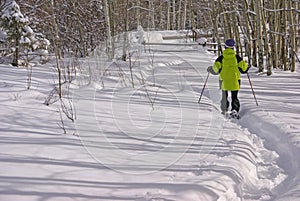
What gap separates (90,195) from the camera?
3.38 meters

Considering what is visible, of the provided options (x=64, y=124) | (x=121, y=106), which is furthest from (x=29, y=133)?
(x=121, y=106)

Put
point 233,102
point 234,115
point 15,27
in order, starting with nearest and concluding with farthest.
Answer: point 234,115 < point 233,102 < point 15,27

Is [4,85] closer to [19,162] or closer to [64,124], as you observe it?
[64,124]

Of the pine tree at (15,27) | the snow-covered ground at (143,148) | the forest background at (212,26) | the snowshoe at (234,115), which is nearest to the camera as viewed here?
the snow-covered ground at (143,148)

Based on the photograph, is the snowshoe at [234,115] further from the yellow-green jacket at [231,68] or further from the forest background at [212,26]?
the forest background at [212,26]

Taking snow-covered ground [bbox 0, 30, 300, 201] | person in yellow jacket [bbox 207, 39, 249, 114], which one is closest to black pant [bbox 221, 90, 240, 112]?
person in yellow jacket [bbox 207, 39, 249, 114]

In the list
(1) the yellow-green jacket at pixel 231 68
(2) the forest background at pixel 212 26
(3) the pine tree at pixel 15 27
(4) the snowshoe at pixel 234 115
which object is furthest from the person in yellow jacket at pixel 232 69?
(3) the pine tree at pixel 15 27

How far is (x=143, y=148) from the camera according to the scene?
4836 mm

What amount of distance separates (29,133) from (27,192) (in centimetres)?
176

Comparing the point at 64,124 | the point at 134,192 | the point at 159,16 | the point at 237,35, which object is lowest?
the point at 134,192

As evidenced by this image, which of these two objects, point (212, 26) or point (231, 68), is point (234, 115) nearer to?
point (231, 68)

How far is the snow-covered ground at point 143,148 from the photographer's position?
360cm

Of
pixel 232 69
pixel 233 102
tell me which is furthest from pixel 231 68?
pixel 233 102

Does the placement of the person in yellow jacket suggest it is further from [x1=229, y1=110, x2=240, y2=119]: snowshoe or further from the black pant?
[x1=229, y1=110, x2=240, y2=119]: snowshoe
